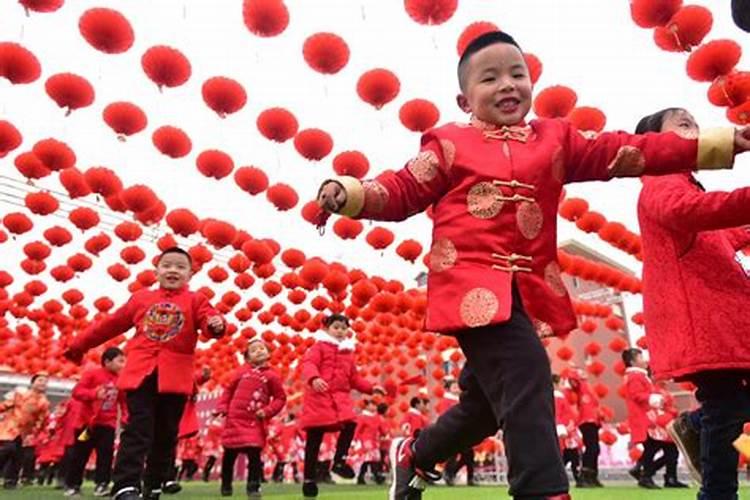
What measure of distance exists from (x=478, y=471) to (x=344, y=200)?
41.7ft

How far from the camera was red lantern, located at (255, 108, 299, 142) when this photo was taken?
566 centimetres

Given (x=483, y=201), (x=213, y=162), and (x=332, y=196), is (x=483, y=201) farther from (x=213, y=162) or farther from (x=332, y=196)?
(x=213, y=162)

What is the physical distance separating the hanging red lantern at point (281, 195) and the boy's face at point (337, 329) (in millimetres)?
1554

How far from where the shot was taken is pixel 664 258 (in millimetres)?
2342

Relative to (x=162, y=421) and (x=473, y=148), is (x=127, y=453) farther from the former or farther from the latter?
(x=473, y=148)

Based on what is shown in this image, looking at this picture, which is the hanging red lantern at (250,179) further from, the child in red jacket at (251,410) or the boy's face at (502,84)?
the boy's face at (502,84)

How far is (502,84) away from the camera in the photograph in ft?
6.42

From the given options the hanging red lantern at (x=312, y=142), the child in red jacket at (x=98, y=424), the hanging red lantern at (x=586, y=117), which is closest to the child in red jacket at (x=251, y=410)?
the child in red jacket at (x=98, y=424)

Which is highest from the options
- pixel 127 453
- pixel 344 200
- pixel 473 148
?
pixel 473 148

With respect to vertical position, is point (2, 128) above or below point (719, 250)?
above

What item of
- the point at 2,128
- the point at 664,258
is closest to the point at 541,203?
the point at 664,258

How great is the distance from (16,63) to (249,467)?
3.59 m

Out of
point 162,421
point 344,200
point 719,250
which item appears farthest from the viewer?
point 162,421

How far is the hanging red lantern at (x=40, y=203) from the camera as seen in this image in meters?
7.27
